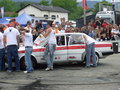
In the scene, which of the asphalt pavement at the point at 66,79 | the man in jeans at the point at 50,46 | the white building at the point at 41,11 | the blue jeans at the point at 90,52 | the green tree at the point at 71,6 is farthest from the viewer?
the green tree at the point at 71,6

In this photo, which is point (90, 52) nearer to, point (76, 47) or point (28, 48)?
point (76, 47)

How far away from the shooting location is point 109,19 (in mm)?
28953

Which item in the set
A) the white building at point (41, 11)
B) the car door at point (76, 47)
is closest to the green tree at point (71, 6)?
the white building at point (41, 11)

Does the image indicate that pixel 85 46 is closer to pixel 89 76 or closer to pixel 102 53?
pixel 102 53

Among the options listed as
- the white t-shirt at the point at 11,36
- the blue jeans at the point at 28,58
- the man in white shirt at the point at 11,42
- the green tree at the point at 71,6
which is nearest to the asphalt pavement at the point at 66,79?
the blue jeans at the point at 28,58

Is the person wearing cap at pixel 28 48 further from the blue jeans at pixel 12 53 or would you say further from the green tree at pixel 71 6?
the green tree at pixel 71 6

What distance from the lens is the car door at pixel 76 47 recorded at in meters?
11.9

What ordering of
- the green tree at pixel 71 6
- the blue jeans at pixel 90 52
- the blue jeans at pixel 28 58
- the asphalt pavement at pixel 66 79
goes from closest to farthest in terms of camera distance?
the asphalt pavement at pixel 66 79 < the blue jeans at pixel 28 58 < the blue jeans at pixel 90 52 < the green tree at pixel 71 6

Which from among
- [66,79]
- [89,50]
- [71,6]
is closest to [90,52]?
[89,50]

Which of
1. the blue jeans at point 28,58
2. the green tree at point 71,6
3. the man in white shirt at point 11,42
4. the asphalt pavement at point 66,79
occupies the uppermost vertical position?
the green tree at point 71,6

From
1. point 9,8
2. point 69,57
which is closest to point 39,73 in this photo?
point 69,57

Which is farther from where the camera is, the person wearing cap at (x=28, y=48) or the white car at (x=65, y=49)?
the white car at (x=65, y=49)

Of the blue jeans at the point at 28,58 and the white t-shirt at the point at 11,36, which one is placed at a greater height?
the white t-shirt at the point at 11,36

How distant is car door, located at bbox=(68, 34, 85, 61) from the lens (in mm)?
11914
